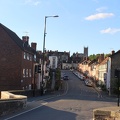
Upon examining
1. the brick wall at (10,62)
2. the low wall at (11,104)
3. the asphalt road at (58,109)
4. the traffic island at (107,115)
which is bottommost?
the asphalt road at (58,109)

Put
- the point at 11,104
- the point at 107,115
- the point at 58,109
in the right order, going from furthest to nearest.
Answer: the point at 58,109 → the point at 11,104 → the point at 107,115

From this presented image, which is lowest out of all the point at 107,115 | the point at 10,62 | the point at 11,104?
the point at 11,104

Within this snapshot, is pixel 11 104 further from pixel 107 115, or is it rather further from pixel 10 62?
pixel 10 62

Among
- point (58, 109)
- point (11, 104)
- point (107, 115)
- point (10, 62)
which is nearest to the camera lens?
point (107, 115)

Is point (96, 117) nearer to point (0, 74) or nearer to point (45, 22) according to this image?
point (45, 22)

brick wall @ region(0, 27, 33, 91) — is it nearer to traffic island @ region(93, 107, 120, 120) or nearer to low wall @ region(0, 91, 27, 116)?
low wall @ region(0, 91, 27, 116)

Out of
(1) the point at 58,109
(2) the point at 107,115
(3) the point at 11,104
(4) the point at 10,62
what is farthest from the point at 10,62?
(2) the point at 107,115

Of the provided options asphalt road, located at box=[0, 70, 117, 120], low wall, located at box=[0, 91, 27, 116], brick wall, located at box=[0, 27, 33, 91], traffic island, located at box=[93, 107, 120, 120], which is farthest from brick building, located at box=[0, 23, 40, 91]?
traffic island, located at box=[93, 107, 120, 120]

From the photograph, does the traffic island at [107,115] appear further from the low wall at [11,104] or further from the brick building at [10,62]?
the brick building at [10,62]

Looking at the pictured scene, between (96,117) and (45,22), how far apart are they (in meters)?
38.6

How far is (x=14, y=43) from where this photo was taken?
56.8 meters

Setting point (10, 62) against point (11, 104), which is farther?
point (10, 62)

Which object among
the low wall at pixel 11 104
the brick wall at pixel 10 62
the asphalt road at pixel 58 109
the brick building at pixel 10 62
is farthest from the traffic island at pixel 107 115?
the brick wall at pixel 10 62

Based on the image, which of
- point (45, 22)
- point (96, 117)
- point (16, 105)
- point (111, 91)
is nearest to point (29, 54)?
point (45, 22)
